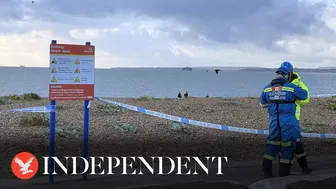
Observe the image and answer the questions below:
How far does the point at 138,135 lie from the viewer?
1066 centimetres

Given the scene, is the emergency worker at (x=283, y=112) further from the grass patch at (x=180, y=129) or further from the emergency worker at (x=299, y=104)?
the grass patch at (x=180, y=129)

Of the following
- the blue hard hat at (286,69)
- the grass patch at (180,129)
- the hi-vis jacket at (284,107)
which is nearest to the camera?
the hi-vis jacket at (284,107)

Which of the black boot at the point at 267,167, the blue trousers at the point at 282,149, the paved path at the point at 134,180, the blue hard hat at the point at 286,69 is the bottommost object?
the paved path at the point at 134,180

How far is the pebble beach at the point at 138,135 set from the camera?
909cm

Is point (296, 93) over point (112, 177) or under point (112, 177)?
over

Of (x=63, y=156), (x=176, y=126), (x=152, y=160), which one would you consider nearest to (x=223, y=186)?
(x=152, y=160)

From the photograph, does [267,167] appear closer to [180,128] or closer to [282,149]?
[282,149]

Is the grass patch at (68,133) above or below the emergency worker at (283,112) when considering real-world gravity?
below

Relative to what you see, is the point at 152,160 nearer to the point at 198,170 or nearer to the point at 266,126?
the point at 198,170

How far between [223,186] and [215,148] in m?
3.33

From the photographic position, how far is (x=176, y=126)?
37.5ft

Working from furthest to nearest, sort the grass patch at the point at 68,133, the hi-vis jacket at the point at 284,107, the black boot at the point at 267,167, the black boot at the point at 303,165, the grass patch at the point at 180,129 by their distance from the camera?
the grass patch at the point at 180,129, the grass patch at the point at 68,133, the black boot at the point at 303,165, the black boot at the point at 267,167, the hi-vis jacket at the point at 284,107

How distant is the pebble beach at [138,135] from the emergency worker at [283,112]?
71.9 inches

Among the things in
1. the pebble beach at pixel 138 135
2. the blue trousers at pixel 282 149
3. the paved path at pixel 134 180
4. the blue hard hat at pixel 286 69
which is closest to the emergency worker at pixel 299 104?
the blue hard hat at pixel 286 69
